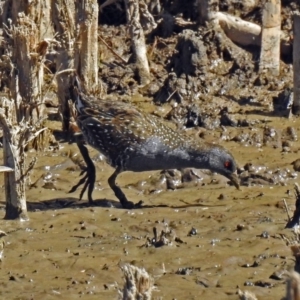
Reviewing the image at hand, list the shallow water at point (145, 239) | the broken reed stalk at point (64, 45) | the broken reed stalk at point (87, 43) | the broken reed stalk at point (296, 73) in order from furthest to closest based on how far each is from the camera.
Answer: the broken reed stalk at point (296, 73) < the broken reed stalk at point (87, 43) < the broken reed stalk at point (64, 45) < the shallow water at point (145, 239)

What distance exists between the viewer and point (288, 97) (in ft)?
36.8

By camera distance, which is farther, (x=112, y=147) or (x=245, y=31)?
(x=245, y=31)

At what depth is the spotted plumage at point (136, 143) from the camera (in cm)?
911

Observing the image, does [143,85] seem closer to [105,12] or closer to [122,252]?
[105,12]

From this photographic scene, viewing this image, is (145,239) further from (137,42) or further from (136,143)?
(137,42)

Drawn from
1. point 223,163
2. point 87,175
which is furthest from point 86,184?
point 223,163

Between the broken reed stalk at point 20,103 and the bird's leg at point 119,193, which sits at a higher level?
the broken reed stalk at point 20,103

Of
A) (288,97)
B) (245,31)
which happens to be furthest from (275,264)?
(245,31)

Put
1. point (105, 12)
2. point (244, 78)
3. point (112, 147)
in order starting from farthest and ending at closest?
point (105, 12)
point (244, 78)
point (112, 147)

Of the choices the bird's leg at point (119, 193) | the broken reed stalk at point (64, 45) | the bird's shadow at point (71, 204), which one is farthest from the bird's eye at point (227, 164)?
the broken reed stalk at point (64, 45)

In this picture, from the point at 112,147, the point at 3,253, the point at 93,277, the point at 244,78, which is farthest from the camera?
the point at 244,78

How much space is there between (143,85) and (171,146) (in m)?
2.64

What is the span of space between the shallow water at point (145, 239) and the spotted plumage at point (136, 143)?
30cm

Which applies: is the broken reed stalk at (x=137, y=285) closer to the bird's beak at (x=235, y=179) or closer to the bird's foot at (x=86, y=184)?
the bird's foot at (x=86, y=184)
